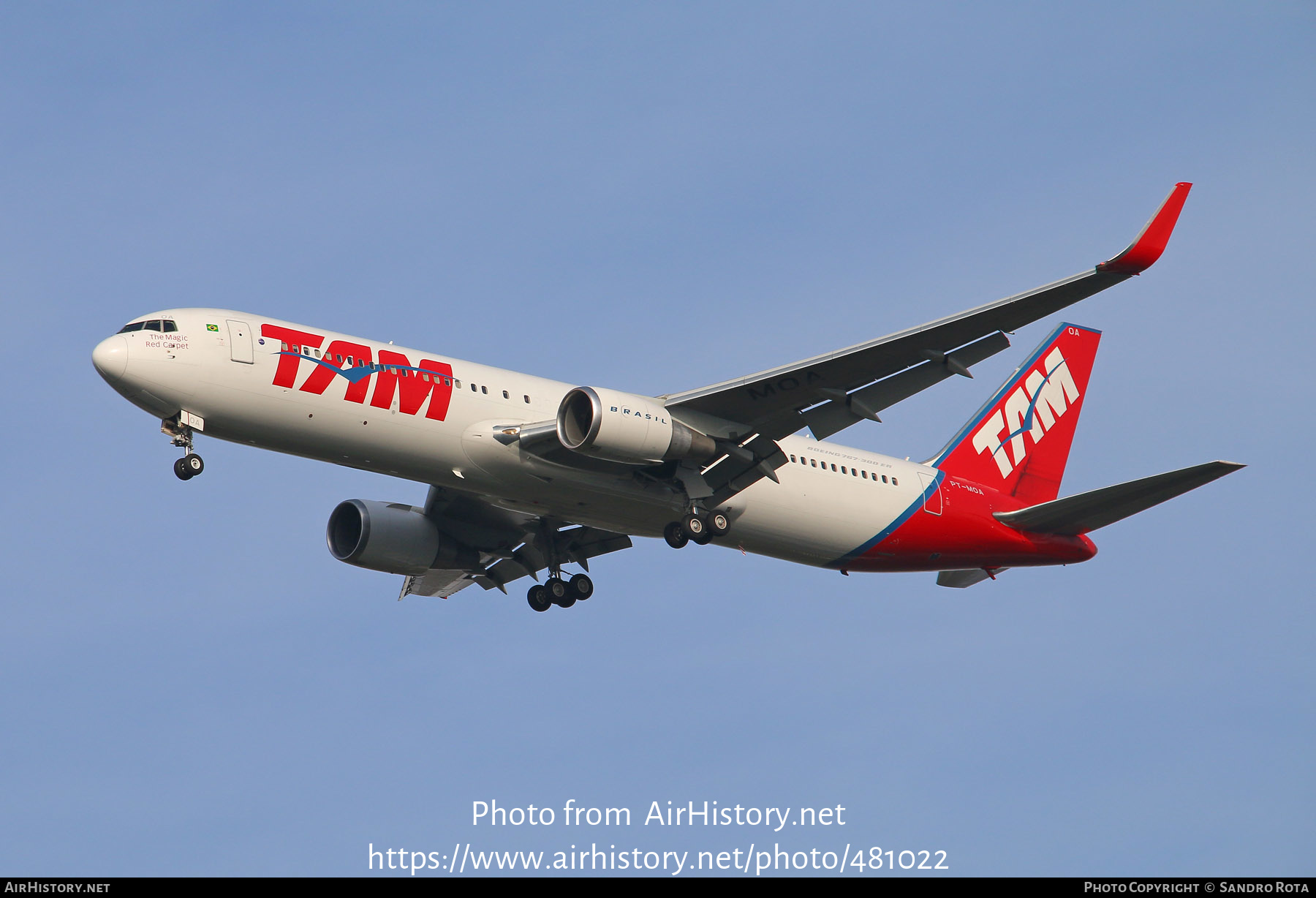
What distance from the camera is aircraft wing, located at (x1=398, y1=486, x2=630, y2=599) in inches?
1523

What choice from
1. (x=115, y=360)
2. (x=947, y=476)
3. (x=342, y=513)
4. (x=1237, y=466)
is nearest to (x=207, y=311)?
(x=115, y=360)

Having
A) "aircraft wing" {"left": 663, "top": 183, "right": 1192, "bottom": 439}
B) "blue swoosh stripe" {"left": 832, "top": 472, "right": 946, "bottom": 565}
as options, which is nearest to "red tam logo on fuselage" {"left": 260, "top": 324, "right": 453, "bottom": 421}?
"aircraft wing" {"left": 663, "top": 183, "right": 1192, "bottom": 439}

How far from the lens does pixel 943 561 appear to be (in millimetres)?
37781

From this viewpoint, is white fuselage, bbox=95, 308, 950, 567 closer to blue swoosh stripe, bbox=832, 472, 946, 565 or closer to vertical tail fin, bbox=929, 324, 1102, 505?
blue swoosh stripe, bbox=832, 472, 946, 565

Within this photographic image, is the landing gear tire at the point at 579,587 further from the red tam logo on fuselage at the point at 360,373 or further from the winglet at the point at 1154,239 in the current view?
the winglet at the point at 1154,239

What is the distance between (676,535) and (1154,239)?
41.7 feet

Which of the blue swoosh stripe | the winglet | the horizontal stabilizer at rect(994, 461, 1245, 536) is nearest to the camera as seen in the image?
the winglet

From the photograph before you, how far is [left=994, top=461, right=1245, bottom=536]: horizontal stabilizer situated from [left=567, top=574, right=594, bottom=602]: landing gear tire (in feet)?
35.9

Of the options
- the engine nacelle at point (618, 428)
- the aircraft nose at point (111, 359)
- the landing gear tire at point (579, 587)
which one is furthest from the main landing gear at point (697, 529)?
the aircraft nose at point (111, 359)

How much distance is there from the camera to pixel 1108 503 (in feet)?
116

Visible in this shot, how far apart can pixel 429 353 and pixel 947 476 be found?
14.2 m

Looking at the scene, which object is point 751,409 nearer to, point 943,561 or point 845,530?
point 845,530

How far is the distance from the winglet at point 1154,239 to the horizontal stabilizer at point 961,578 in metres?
13.1

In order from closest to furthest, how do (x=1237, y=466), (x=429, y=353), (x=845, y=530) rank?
1. (x=1237, y=466)
2. (x=429, y=353)
3. (x=845, y=530)
